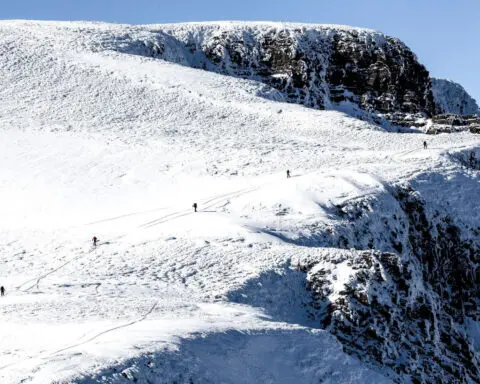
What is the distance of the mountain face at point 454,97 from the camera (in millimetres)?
166250

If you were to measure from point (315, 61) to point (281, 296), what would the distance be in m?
74.2

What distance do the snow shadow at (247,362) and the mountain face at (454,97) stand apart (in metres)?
150

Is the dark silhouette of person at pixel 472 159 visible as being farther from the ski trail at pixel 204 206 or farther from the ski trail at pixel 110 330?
the ski trail at pixel 110 330

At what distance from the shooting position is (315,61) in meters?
97.4

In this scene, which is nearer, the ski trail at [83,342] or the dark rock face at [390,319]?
the ski trail at [83,342]

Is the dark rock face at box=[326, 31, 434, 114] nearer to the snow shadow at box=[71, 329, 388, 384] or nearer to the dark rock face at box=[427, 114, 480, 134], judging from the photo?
the dark rock face at box=[427, 114, 480, 134]

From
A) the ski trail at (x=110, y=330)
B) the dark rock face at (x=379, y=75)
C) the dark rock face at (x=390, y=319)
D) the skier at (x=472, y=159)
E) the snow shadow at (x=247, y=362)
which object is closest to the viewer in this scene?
the snow shadow at (x=247, y=362)

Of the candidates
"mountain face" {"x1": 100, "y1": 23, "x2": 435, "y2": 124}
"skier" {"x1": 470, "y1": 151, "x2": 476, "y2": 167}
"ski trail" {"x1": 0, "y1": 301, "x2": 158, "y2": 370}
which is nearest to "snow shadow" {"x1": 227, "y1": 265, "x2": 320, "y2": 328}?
"ski trail" {"x1": 0, "y1": 301, "x2": 158, "y2": 370}

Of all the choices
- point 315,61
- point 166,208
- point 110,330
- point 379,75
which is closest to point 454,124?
point 379,75

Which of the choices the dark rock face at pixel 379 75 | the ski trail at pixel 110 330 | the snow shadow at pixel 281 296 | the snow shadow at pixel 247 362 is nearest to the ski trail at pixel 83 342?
the ski trail at pixel 110 330

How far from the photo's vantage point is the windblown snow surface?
2062 cm

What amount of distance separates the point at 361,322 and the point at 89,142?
1441 inches

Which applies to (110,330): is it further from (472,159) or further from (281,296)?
(472,159)

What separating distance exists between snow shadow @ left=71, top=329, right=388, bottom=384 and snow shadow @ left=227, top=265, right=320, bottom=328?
2.62 m
